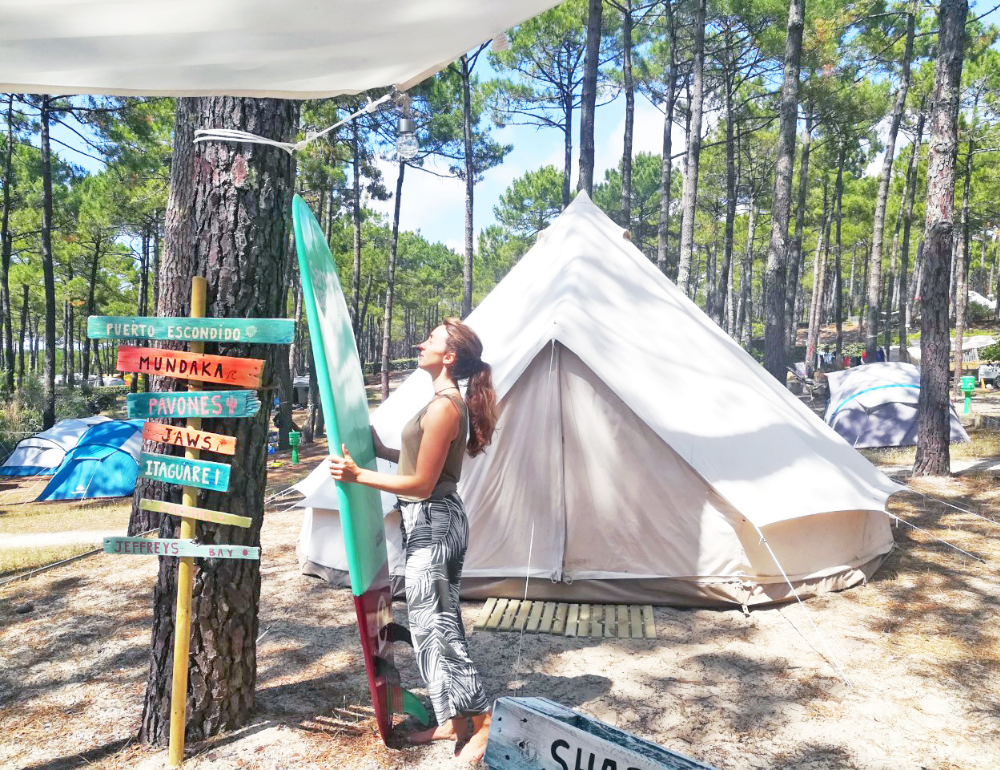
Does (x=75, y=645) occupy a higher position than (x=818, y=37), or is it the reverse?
(x=818, y=37)

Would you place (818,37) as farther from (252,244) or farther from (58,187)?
(58,187)

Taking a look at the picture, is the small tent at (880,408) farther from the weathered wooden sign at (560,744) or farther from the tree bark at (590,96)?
the weathered wooden sign at (560,744)

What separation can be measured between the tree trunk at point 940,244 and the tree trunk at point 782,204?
5.98ft

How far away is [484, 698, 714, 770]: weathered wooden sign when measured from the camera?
1.51 m

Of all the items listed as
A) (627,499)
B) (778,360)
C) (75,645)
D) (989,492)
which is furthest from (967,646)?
(778,360)

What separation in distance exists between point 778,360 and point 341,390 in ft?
25.9

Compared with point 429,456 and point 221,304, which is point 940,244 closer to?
point 429,456

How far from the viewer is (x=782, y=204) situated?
356 inches

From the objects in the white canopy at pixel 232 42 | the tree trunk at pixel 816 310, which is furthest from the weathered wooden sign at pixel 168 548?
the tree trunk at pixel 816 310

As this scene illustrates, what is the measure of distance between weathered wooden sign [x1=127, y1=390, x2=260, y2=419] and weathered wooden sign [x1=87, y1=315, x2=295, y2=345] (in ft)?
0.64

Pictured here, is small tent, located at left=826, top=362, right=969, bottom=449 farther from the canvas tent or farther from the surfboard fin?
the surfboard fin

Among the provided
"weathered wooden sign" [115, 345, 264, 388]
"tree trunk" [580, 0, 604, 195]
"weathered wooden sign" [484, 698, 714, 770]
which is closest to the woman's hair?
"weathered wooden sign" [115, 345, 264, 388]

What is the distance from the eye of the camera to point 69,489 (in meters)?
9.45

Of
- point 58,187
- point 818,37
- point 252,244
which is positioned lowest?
point 252,244
